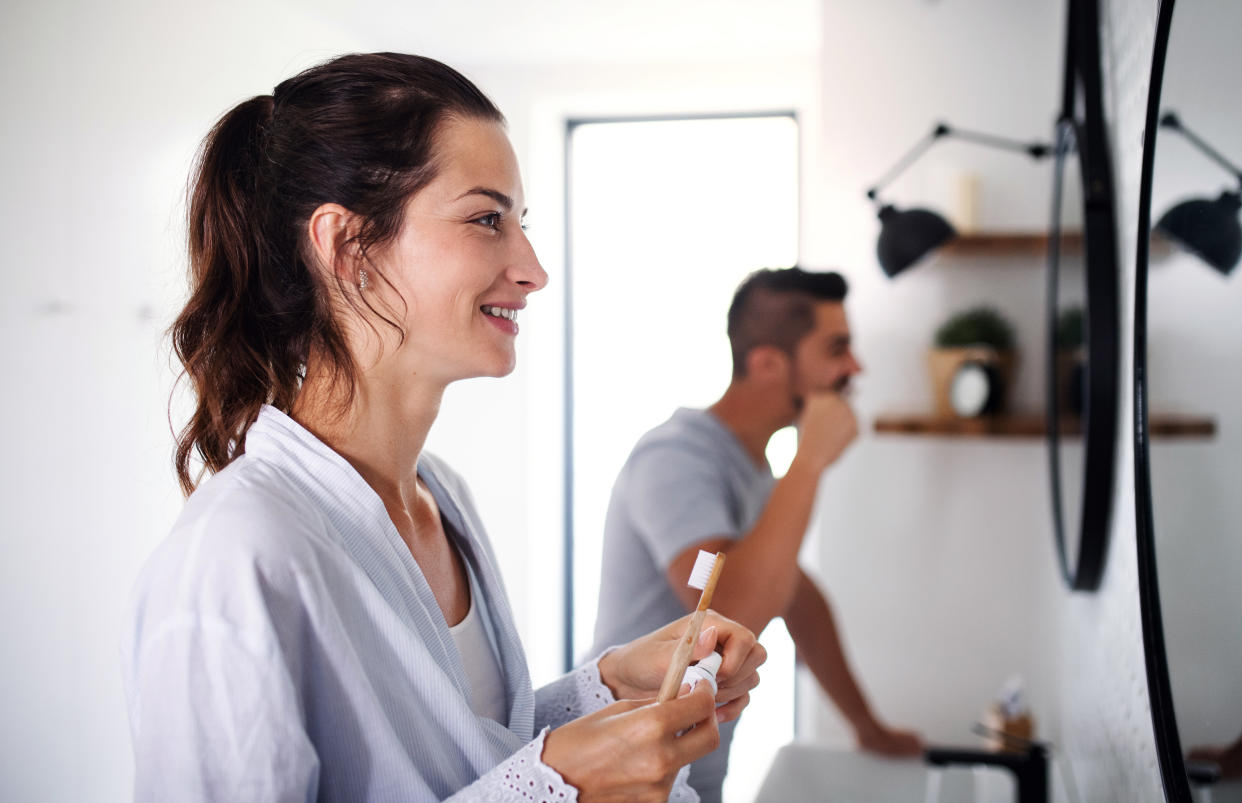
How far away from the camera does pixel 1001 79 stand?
117 centimetres

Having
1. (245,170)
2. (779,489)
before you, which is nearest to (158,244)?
(245,170)

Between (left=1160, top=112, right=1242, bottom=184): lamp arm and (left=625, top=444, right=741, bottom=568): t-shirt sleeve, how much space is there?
655 mm

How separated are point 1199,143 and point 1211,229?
46 mm

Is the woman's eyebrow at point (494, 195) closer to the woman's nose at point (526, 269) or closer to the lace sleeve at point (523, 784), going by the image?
the woman's nose at point (526, 269)

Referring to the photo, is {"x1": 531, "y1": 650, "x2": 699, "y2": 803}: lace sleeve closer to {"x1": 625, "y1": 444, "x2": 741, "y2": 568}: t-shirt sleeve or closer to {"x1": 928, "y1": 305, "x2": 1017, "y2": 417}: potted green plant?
{"x1": 625, "y1": 444, "x2": 741, "y2": 568}: t-shirt sleeve

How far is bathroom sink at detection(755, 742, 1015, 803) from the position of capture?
102 cm

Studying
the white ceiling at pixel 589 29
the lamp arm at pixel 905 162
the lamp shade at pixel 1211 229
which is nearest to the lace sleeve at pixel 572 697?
the lamp shade at pixel 1211 229

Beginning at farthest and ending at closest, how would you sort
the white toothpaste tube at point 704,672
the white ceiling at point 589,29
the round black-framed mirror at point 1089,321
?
the white ceiling at point 589,29, the round black-framed mirror at point 1089,321, the white toothpaste tube at point 704,672

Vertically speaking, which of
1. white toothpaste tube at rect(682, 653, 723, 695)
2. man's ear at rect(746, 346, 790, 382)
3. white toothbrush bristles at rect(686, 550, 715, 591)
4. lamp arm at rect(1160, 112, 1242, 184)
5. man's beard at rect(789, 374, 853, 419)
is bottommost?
white toothpaste tube at rect(682, 653, 723, 695)

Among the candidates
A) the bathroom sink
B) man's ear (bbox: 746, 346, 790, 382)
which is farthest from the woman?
man's ear (bbox: 746, 346, 790, 382)

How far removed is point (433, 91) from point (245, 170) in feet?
0.46

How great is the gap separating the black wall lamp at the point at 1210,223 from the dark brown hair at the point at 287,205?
1.37 feet

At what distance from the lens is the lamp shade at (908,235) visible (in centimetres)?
111

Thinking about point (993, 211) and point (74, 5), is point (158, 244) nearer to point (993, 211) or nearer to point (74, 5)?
point (74, 5)
